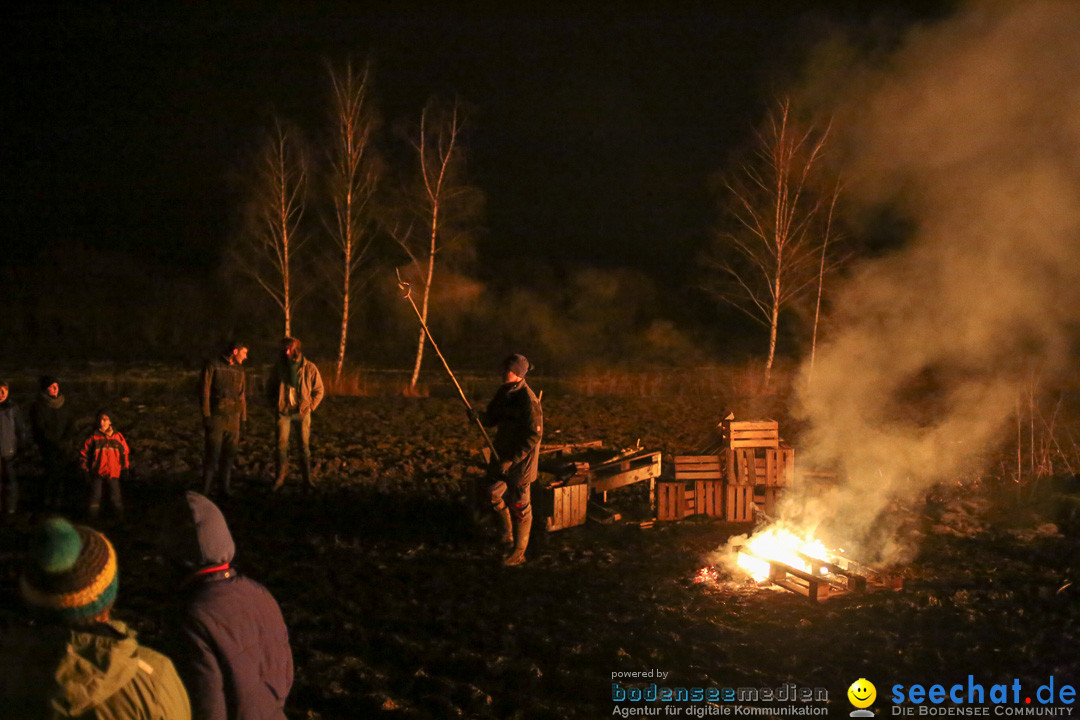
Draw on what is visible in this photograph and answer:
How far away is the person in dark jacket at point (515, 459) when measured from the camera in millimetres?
7129

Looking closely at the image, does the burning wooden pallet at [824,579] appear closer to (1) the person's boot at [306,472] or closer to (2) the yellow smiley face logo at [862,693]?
(2) the yellow smiley face logo at [862,693]

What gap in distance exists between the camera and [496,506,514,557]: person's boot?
7245mm

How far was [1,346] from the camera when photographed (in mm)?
30422

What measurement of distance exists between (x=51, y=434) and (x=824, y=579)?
8454 millimetres

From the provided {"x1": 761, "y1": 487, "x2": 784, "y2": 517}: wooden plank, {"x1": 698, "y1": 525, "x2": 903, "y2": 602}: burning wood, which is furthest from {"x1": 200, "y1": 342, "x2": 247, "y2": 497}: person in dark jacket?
{"x1": 761, "y1": 487, "x2": 784, "y2": 517}: wooden plank

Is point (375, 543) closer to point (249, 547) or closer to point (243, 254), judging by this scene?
point (249, 547)

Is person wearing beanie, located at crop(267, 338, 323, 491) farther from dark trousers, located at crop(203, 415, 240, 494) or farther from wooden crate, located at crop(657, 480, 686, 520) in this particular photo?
wooden crate, located at crop(657, 480, 686, 520)

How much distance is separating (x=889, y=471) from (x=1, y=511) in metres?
10.9

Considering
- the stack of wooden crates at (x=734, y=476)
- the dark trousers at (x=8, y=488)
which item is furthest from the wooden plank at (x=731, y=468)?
the dark trousers at (x=8, y=488)

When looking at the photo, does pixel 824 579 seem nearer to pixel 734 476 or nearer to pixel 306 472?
pixel 734 476

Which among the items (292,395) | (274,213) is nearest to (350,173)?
(274,213)

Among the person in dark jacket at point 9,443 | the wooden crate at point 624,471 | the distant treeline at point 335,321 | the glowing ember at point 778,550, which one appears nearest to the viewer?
the glowing ember at point 778,550

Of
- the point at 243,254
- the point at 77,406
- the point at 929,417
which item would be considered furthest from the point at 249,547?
the point at 243,254

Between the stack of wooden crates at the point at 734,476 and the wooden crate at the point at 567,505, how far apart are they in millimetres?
961
